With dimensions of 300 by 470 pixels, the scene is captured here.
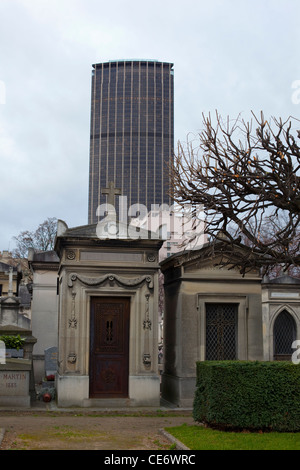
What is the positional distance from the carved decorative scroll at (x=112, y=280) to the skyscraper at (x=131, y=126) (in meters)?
109

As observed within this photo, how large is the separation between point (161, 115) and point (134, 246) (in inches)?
5562

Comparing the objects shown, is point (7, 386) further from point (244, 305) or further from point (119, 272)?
point (244, 305)

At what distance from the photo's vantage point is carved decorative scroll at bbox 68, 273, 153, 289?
15.5m

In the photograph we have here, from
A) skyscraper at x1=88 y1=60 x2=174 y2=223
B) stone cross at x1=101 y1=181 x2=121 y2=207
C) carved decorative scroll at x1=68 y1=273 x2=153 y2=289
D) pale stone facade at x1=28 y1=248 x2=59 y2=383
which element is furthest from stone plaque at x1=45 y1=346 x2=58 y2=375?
skyscraper at x1=88 y1=60 x2=174 y2=223

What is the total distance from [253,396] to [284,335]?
12.1 m

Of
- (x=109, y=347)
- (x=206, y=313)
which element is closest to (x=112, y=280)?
(x=109, y=347)

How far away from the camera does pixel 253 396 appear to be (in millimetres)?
10469

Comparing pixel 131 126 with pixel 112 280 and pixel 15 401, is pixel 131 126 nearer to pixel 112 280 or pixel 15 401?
pixel 112 280

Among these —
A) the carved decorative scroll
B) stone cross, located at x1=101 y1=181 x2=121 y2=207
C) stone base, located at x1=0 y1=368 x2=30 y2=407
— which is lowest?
stone base, located at x1=0 y1=368 x2=30 y2=407

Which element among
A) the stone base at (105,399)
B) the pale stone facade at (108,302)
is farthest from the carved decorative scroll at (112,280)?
the stone base at (105,399)

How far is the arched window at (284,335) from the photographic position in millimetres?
21203

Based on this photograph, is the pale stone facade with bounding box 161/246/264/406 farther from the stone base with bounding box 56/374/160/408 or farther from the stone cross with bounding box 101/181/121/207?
the stone cross with bounding box 101/181/121/207

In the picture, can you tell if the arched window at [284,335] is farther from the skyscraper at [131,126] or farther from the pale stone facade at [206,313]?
the skyscraper at [131,126]

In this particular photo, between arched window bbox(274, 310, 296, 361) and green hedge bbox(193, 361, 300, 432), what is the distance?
35.7 ft
